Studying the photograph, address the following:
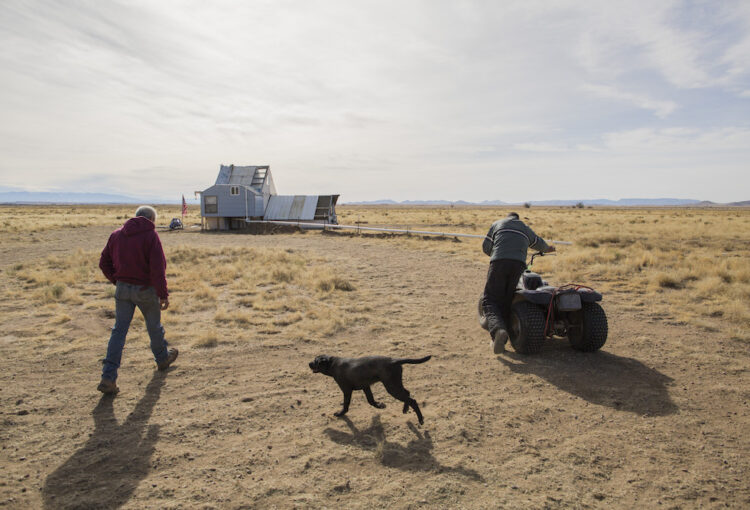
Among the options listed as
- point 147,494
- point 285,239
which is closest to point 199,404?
point 147,494

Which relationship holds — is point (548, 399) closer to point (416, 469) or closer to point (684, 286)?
point (416, 469)

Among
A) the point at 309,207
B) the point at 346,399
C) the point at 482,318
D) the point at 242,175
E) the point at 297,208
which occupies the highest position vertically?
the point at 242,175

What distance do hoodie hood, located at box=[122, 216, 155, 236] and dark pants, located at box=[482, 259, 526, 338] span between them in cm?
Result: 472

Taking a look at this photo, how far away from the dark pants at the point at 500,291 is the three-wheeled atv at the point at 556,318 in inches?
5.5

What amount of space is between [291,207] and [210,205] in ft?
20.5

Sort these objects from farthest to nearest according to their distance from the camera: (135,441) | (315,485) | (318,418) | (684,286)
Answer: (684,286) → (318,418) → (135,441) → (315,485)

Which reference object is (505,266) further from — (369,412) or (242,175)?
(242,175)

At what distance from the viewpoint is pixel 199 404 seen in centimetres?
490

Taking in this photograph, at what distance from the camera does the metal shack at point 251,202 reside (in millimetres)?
32906

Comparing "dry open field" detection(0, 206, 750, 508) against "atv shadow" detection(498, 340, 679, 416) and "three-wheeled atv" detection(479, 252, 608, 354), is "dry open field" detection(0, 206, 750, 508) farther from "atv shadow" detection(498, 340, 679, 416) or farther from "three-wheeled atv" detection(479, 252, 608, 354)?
"three-wheeled atv" detection(479, 252, 608, 354)

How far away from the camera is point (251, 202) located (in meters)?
33.8

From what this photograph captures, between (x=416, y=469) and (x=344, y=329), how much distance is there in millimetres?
4384

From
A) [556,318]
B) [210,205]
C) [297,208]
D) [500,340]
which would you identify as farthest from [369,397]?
[210,205]

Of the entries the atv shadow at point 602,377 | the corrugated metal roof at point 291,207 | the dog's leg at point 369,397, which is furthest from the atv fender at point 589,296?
the corrugated metal roof at point 291,207
